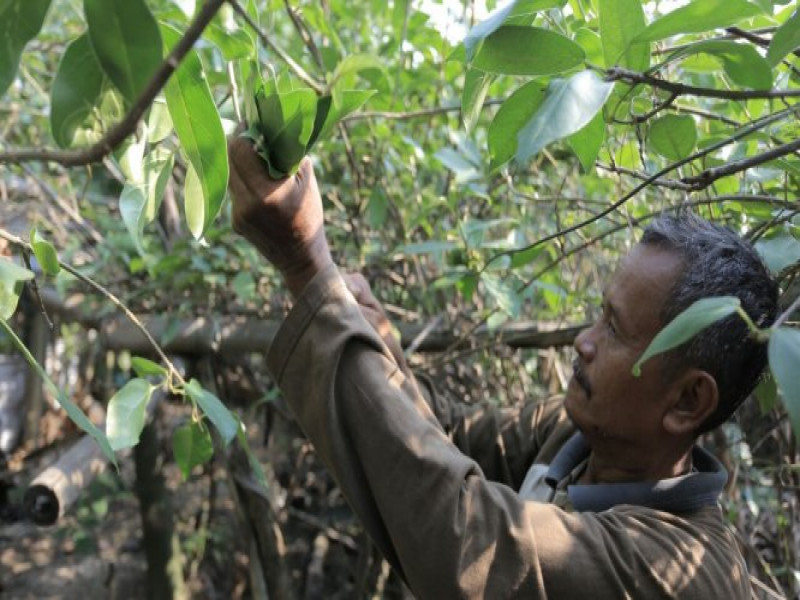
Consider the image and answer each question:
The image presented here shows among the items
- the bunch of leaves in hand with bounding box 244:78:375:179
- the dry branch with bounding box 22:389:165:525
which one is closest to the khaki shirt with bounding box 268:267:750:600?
the bunch of leaves in hand with bounding box 244:78:375:179

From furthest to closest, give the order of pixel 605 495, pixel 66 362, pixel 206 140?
1. pixel 66 362
2. pixel 605 495
3. pixel 206 140

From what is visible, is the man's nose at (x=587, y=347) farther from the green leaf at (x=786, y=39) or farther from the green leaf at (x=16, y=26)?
the green leaf at (x=16, y=26)

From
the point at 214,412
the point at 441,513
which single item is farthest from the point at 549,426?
the point at 214,412

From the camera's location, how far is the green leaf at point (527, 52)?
0.64 m

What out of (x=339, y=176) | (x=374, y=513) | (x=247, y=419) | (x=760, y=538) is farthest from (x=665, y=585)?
(x=247, y=419)

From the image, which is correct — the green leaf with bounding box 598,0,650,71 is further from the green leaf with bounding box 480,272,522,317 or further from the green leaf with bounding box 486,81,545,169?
the green leaf with bounding box 480,272,522,317

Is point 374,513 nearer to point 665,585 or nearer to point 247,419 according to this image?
point 665,585

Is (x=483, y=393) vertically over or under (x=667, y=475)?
under

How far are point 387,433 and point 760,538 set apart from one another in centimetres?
134

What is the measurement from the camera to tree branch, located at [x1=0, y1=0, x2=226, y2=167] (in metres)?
0.36

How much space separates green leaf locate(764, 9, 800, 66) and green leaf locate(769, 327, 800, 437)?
0.83 ft

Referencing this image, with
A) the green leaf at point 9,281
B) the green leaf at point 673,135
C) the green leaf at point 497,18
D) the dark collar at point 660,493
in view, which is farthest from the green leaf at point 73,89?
the dark collar at point 660,493

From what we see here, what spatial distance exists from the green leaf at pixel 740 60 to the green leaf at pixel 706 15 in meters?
0.05

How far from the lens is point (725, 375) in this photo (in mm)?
930
